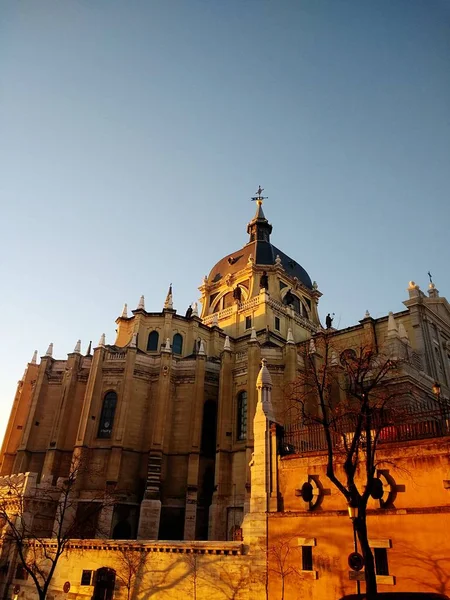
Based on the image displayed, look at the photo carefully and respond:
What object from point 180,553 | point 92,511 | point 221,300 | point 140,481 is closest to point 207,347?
point 221,300

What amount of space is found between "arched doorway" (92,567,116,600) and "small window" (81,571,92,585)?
41cm

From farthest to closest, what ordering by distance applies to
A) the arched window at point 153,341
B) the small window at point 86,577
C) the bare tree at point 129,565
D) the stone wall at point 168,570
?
the arched window at point 153,341 → the small window at point 86,577 → the bare tree at point 129,565 → the stone wall at point 168,570

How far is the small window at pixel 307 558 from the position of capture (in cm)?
1560

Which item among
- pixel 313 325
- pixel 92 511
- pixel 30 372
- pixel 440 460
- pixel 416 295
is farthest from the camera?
pixel 313 325

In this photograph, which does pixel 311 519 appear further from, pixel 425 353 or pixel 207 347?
pixel 207 347

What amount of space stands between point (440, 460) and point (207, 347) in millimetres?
33341

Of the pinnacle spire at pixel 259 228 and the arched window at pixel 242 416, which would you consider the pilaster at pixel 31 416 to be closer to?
the arched window at pixel 242 416

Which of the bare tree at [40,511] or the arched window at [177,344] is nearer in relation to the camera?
the bare tree at [40,511]

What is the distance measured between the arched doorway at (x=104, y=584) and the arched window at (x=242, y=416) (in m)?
16.1

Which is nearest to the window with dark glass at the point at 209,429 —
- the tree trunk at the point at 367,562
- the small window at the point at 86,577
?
the small window at the point at 86,577

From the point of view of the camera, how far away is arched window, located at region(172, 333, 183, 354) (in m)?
44.6

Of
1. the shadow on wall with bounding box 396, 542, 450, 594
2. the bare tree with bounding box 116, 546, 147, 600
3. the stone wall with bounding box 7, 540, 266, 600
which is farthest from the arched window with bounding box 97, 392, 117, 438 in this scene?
the shadow on wall with bounding box 396, 542, 450, 594

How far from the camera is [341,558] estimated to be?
15.0 meters

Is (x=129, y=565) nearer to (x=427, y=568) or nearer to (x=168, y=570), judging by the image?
(x=168, y=570)
